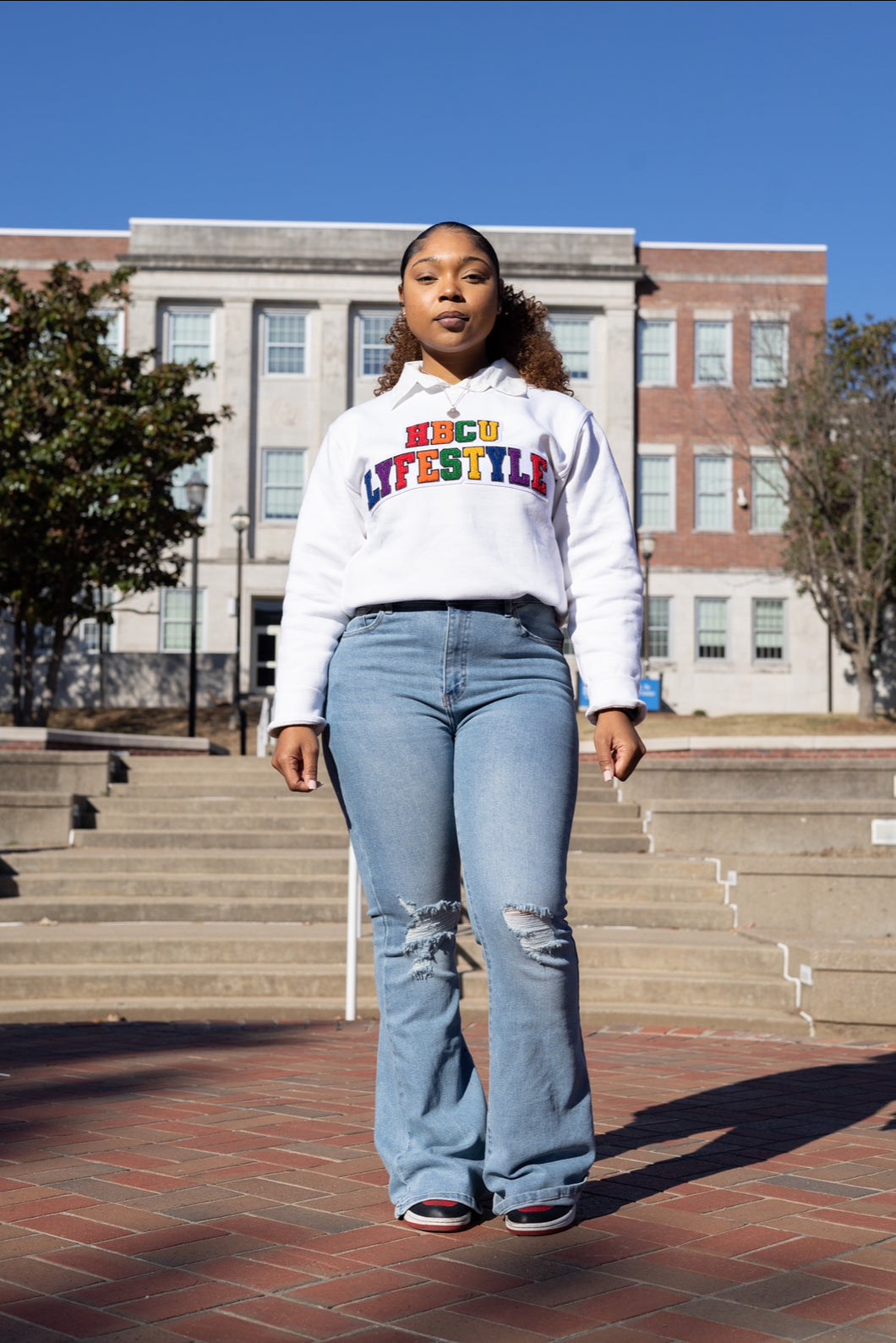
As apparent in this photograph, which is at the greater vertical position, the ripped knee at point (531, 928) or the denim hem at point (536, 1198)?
the ripped knee at point (531, 928)

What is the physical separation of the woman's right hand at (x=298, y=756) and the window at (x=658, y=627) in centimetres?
3304

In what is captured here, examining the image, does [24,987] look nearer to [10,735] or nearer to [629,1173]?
[629,1173]

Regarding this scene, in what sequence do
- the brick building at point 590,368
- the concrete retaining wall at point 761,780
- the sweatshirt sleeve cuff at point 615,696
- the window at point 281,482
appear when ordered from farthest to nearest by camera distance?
the window at point 281,482 < the brick building at point 590,368 < the concrete retaining wall at point 761,780 < the sweatshirt sleeve cuff at point 615,696

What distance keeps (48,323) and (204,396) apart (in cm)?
1368

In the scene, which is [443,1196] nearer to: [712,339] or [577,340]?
[577,340]

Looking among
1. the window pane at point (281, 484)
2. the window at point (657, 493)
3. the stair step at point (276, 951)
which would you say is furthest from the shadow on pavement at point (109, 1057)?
the window at point (657, 493)

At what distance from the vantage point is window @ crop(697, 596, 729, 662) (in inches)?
1427

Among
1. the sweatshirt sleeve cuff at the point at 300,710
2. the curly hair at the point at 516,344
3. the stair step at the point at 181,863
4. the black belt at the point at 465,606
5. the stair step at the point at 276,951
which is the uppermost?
the curly hair at the point at 516,344

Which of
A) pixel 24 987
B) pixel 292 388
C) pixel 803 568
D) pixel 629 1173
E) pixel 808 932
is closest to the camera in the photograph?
pixel 629 1173

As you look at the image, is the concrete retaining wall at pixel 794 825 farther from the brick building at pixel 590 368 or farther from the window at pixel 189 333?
the window at pixel 189 333

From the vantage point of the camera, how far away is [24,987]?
22.0ft

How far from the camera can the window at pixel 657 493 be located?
36.9 meters

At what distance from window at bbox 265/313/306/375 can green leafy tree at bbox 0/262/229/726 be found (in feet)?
42.8

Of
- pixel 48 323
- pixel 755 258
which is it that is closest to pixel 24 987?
pixel 48 323
